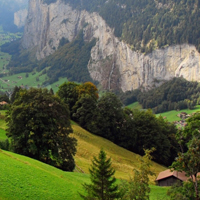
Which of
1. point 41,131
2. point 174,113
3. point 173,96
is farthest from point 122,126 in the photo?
point 173,96

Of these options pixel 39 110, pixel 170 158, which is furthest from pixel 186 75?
pixel 39 110

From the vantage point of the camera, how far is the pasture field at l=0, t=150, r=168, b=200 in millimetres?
20234

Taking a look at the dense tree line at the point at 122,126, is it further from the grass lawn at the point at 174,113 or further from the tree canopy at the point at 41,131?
the grass lawn at the point at 174,113

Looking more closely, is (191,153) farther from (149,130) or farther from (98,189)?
(149,130)

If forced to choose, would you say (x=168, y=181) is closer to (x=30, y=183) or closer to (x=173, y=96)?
(x=30, y=183)

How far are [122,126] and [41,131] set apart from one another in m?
34.2

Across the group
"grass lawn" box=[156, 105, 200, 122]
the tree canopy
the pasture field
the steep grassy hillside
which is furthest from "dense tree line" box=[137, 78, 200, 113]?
the pasture field

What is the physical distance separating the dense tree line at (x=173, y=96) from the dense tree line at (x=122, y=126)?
89700mm

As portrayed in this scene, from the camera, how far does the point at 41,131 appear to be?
3488 centimetres

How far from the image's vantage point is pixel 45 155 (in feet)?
112

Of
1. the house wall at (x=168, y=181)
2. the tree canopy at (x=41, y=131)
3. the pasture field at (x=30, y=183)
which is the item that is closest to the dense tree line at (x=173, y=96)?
the house wall at (x=168, y=181)

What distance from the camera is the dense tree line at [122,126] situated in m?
64.1

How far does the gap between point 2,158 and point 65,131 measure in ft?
43.4

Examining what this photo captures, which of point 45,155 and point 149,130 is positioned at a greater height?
point 149,130
